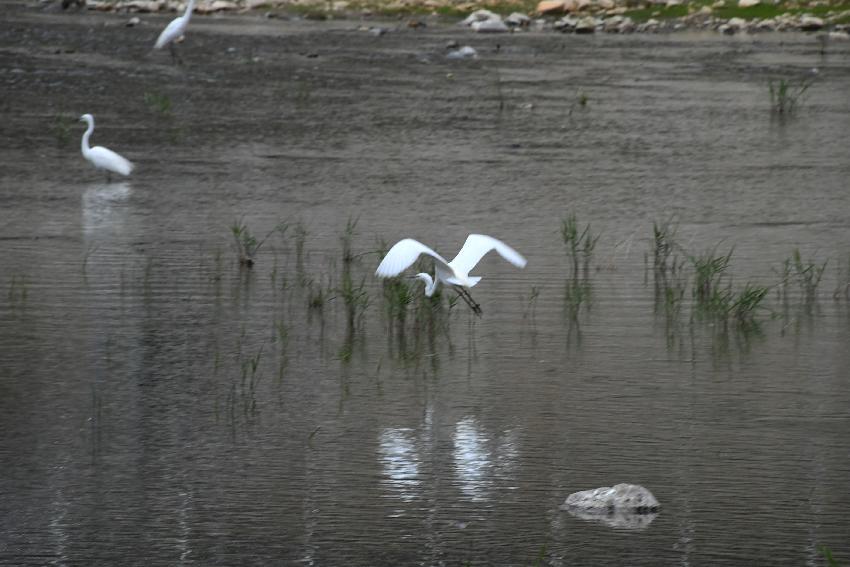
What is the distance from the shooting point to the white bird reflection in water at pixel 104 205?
11.7 metres

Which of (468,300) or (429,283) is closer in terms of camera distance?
(429,283)

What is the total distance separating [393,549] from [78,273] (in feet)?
15.9

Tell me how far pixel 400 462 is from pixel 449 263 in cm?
228

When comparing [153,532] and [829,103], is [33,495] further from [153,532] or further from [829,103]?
[829,103]

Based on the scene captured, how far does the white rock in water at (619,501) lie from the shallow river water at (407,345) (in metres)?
0.06

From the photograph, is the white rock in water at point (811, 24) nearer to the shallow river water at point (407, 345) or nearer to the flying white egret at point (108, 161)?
the shallow river water at point (407, 345)

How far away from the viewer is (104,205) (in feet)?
41.1

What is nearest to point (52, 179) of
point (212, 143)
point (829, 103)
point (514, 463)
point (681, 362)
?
point (212, 143)

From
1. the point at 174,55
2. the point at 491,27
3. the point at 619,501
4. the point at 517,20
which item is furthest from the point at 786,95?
the point at 619,501

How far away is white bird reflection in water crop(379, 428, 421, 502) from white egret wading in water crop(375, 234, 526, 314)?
1401mm

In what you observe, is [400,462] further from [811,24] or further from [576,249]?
[811,24]

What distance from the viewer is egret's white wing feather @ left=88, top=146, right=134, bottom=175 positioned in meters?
13.4

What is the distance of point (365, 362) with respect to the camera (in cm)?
821

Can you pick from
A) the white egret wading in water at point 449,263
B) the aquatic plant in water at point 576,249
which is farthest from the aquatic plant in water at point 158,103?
the white egret wading in water at point 449,263
